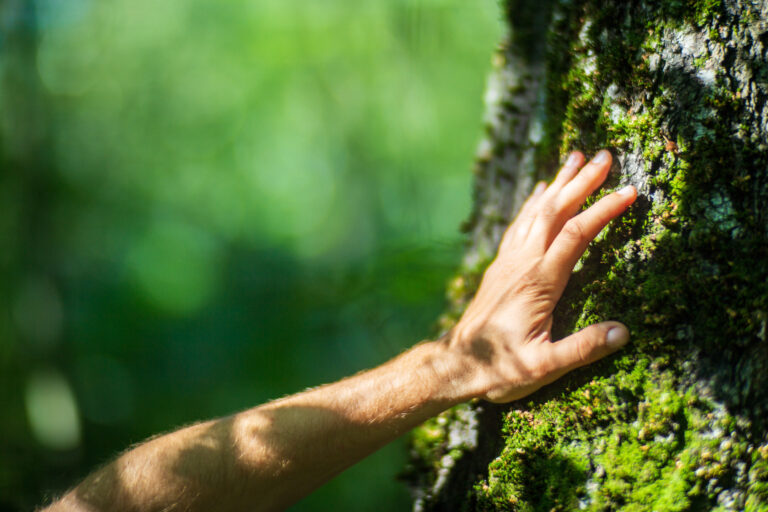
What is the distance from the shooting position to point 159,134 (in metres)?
10.5

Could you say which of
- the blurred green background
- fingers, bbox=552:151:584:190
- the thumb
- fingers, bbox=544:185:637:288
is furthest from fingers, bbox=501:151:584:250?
the blurred green background

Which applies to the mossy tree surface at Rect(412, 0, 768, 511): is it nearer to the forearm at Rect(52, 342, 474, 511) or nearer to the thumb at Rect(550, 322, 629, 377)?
the thumb at Rect(550, 322, 629, 377)

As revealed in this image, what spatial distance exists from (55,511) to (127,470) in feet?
0.79

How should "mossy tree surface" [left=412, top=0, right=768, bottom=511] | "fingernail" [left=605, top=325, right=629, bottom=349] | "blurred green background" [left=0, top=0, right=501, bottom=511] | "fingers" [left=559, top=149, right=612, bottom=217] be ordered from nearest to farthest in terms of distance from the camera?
"mossy tree surface" [left=412, top=0, right=768, bottom=511]
"fingernail" [left=605, top=325, right=629, bottom=349]
"fingers" [left=559, top=149, right=612, bottom=217]
"blurred green background" [left=0, top=0, right=501, bottom=511]

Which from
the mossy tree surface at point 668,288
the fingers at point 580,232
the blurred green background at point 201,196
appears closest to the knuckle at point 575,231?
the fingers at point 580,232

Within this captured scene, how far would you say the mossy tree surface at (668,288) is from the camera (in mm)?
1487

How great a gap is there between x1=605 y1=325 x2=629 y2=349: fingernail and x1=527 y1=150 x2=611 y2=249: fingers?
0.36 meters

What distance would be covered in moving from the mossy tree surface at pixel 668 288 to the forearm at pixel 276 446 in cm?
40

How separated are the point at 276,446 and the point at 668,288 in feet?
4.69

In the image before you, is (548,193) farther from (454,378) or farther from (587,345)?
(454,378)

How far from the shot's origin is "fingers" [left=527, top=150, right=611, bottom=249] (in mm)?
1737

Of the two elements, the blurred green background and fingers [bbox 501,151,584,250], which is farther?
the blurred green background

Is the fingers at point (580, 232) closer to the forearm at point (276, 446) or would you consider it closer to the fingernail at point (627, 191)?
the fingernail at point (627, 191)

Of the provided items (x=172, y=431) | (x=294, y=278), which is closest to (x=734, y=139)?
(x=172, y=431)
